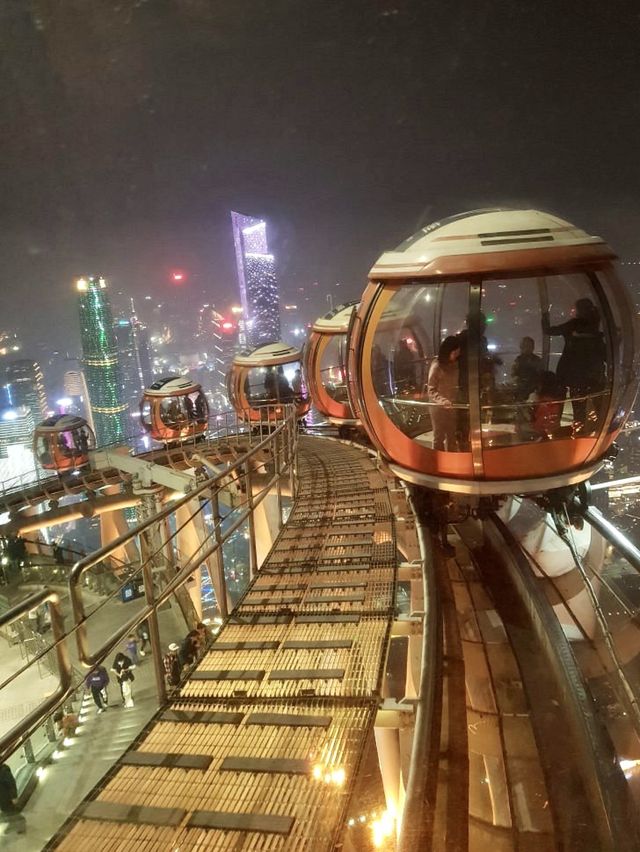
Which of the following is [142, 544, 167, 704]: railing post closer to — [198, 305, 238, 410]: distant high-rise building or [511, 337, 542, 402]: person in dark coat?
[511, 337, 542, 402]: person in dark coat

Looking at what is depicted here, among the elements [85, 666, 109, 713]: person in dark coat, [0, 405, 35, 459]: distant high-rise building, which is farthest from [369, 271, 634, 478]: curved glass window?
[0, 405, 35, 459]: distant high-rise building

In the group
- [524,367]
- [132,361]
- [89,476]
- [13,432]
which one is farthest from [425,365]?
[132,361]

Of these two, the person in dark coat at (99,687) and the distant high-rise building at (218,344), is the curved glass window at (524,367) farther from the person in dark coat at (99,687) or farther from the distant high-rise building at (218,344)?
the distant high-rise building at (218,344)

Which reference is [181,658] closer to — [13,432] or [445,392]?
[445,392]

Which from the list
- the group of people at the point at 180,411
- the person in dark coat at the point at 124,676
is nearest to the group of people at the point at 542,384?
the person in dark coat at the point at 124,676

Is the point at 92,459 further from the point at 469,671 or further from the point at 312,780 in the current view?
the point at 312,780
